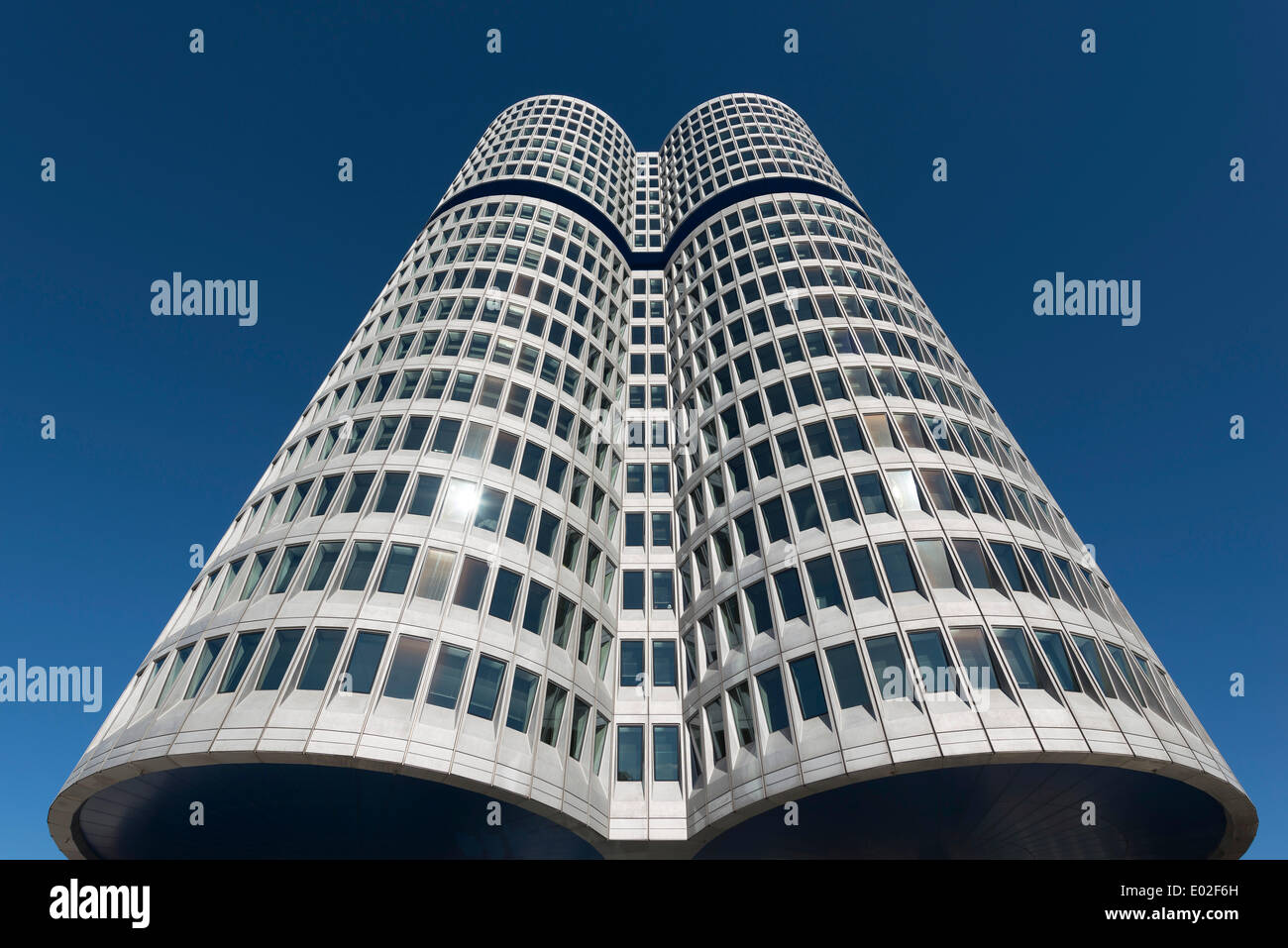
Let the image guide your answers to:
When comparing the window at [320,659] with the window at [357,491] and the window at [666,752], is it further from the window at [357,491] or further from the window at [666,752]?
the window at [666,752]

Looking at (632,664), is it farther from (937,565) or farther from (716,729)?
(937,565)

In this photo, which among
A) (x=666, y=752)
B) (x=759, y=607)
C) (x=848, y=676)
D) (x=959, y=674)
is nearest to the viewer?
(x=959, y=674)

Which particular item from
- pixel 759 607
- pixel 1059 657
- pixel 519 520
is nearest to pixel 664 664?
pixel 759 607

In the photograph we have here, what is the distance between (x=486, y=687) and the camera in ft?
88.0

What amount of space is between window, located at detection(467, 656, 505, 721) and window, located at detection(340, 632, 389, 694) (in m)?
3.30

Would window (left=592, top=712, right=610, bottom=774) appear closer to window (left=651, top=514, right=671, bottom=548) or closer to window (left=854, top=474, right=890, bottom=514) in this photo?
window (left=651, top=514, right=671, bottom=548)

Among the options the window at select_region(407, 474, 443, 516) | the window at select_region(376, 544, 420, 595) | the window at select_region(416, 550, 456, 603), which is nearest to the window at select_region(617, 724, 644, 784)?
the window at select_region(416, 550, 456, 603)

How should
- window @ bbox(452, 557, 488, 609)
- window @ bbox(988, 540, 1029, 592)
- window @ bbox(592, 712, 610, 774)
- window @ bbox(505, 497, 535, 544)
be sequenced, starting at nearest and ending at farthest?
window @ bbox(988, 540, 1029, 592) → window @ bbox(452, 557, 488, 609) → window @ bbox(592, 712, 610, 774) → window @ bbox(505, 497, 535, 544)

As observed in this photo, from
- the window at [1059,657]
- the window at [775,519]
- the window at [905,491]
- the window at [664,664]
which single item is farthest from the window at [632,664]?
the window at [1059,657]

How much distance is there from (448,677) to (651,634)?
11.2 metres

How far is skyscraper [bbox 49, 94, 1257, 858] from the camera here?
24.0 m

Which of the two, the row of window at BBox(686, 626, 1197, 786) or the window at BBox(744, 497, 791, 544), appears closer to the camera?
the row of window at BBox(686, 626, 1197, 786)

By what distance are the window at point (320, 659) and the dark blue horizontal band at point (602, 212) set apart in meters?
38.0
